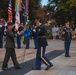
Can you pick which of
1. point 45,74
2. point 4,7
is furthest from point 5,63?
point 4,7

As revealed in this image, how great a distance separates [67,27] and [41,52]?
4.61 m

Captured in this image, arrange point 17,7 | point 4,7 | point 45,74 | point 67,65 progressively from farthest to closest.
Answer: point 4,7
point 17,7
point 67,65
point 45,74

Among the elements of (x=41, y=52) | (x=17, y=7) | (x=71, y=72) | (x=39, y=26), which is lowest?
(x=71, y=72)

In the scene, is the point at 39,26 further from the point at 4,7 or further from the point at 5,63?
the point at 4,7

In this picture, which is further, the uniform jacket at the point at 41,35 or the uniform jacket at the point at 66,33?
the uniform jacket at the point at 66,33

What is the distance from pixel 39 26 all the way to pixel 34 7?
41253mm

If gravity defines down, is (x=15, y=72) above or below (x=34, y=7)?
below

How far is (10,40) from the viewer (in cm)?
1166

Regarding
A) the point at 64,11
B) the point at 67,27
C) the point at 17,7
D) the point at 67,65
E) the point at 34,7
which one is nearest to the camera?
the point at 67,65

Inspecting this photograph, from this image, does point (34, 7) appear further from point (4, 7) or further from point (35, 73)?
point (35, 73)

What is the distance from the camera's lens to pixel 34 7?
52656 mm

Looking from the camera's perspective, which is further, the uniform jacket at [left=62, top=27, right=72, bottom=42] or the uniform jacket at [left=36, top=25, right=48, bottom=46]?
the uniform jacket at [left=62, top=27, right=72, bottom=42]

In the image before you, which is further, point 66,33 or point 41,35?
point 66,33

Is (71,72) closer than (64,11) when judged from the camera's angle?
Yes
